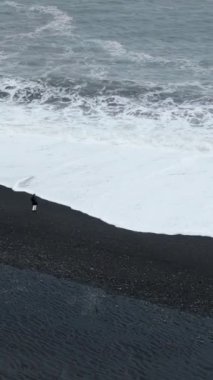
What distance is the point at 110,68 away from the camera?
3036 inches

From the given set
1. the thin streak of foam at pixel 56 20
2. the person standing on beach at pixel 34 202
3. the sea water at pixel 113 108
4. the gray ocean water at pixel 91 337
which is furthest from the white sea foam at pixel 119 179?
the thin streak of foam at pixel 56 20

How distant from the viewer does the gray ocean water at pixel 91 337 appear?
34.0 metres

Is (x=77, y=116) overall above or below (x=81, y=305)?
above

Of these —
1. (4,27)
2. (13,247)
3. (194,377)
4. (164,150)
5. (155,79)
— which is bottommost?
(194,377)

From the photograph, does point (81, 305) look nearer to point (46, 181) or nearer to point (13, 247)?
point (13, 247)

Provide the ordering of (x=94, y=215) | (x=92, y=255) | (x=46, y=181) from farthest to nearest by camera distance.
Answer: (x=46, y=181), (x=94, y=215), (x=92, y=255)

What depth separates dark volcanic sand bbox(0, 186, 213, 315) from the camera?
39.9 metres

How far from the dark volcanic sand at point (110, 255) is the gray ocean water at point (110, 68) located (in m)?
16.0

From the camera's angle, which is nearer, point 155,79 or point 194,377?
point 194,377

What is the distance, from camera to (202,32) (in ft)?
284

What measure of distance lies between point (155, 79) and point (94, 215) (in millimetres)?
30930

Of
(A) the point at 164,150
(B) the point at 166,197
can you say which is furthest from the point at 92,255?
(A) the point at 164,150

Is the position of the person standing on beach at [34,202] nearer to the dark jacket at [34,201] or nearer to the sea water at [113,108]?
the dark jacket at [34,201]

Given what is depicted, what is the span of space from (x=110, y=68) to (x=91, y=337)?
47.4 meters
